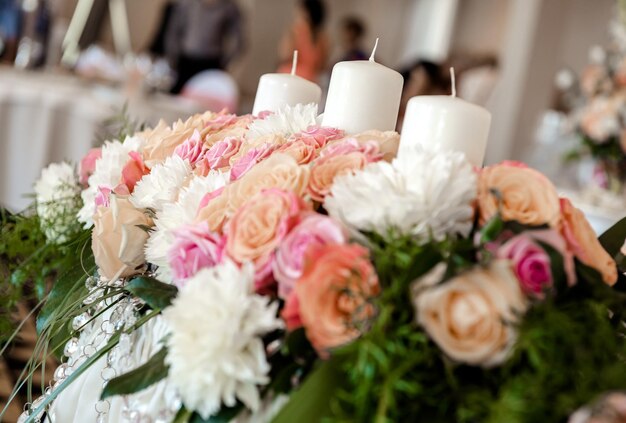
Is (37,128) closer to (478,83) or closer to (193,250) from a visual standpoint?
(193,250)

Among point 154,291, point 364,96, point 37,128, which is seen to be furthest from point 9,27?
point 154,291

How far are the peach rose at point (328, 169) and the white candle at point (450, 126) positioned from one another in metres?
0.04

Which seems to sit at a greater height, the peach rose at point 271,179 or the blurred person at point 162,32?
the peach rose at point 271,179

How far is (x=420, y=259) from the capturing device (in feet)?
1.97

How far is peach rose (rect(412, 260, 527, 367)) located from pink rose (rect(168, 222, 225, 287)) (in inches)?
8.2

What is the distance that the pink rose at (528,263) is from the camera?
60cm

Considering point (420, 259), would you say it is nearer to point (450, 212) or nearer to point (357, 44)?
point (450, 212)

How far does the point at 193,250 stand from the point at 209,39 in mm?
6529

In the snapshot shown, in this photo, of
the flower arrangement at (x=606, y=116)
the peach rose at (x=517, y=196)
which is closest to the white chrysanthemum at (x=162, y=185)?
the peach rose at (x=517, y=196)

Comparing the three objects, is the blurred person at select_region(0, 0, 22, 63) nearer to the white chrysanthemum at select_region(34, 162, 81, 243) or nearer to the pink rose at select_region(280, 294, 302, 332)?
the white chrysanthemum at select_region(34, 162, 81, 243)

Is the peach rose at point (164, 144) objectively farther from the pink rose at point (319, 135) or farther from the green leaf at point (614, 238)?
the green leaf at point (614, 238)

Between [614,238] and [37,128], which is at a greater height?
[614,238]

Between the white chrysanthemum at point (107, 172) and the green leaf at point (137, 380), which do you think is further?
the white chrysanthemum at point (107, 172)

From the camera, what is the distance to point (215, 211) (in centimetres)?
75
